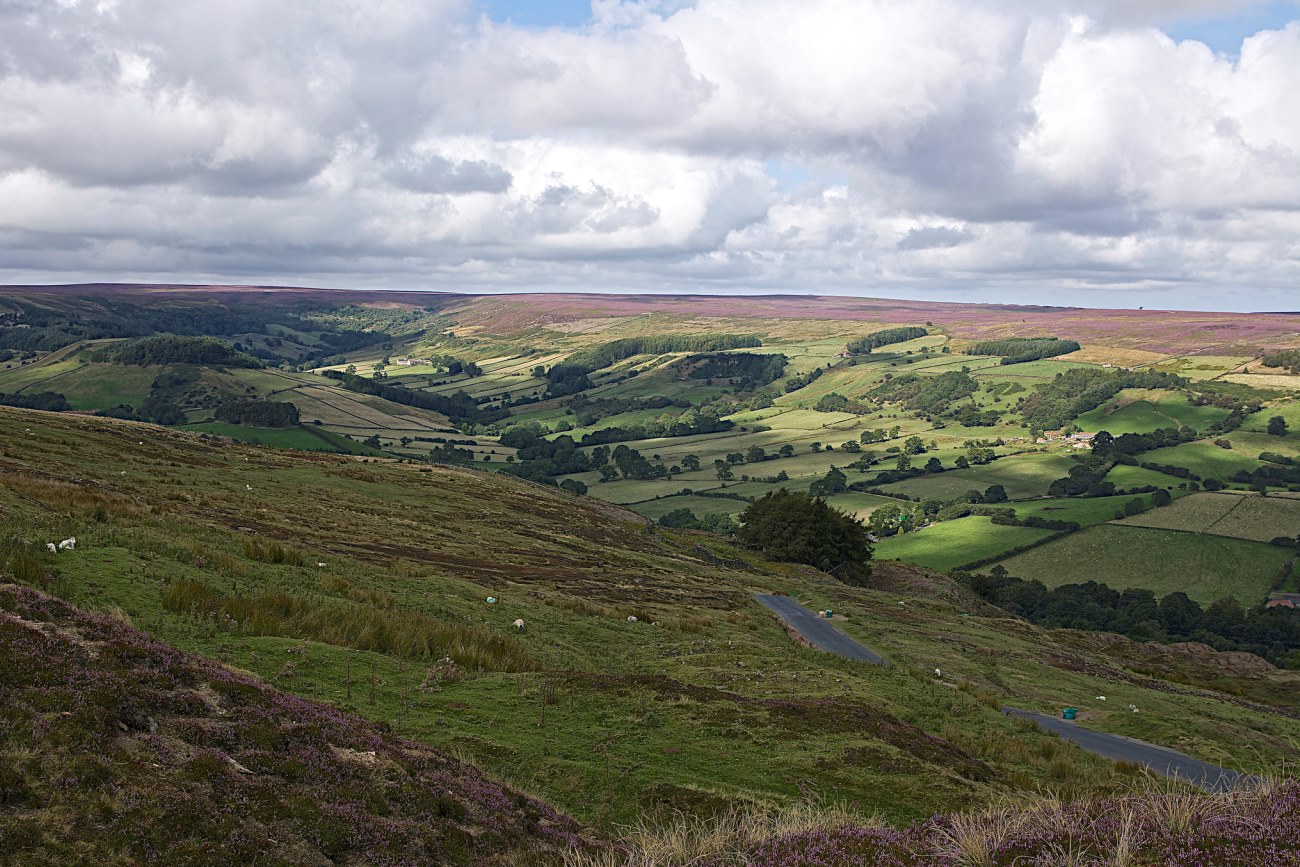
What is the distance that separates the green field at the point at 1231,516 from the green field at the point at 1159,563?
4.19 metres

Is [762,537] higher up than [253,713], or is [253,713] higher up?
[253,713]

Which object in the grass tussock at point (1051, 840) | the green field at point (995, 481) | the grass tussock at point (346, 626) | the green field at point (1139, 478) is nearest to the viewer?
the grass tussock at point (1051, 840)

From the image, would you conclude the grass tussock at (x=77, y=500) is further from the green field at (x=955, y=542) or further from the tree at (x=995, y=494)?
the tree at (x=995, y=494)

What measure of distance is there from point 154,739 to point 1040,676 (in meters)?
43.6

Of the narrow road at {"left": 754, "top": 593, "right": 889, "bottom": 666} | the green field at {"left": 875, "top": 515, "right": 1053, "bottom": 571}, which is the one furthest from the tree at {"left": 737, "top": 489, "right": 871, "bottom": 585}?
the green field at {"left": 875, "top": 515, "right": 1053, "bottom": 571}

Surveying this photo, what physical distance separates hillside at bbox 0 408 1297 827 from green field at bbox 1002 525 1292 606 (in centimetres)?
7242

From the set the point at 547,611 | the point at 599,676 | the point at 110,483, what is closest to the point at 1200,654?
the point at 547,611

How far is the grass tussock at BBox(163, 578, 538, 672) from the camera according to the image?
2009 centimetres

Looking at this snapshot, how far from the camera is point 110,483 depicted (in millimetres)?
43750

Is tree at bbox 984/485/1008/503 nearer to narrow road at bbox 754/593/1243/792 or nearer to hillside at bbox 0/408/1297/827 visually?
hillside at bbox 0/408/1297/827

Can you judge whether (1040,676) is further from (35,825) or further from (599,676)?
(35,825)

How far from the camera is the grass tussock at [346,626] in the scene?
65.9 feet

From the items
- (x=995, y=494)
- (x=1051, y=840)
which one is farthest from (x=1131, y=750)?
(x=995, y=494)

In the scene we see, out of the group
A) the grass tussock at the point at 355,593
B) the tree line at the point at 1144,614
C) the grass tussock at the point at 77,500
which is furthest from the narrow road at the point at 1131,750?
the tree line at the point at 1144,614
